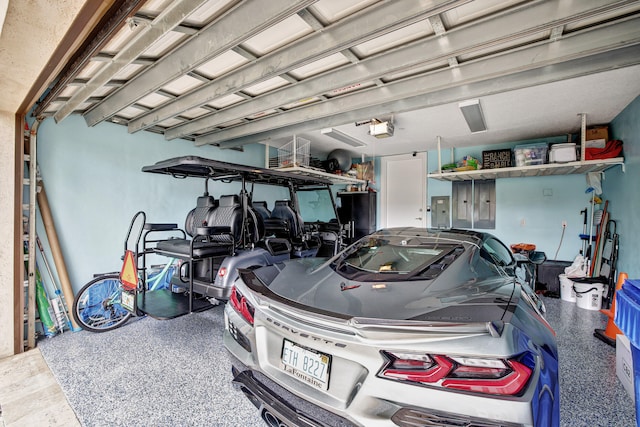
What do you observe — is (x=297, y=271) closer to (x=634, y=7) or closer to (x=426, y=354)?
(x=426, y=354)

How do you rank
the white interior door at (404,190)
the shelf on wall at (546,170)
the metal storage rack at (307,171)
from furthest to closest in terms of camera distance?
the white interior door at (404,190) < the metal storage rack at (307,171) < the shelf on wall at (546,170)

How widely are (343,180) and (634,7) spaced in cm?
521

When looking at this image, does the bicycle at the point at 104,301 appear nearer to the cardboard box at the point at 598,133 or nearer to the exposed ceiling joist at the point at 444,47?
the exposed ceiling joist at the point at 444,47

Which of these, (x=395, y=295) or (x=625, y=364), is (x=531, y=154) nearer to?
(x=625, y=364)

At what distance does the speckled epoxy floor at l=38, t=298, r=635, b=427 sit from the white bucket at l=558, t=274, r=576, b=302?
1049mm

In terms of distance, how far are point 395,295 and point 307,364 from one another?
578mm

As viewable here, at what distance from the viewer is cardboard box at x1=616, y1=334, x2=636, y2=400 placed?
212cm

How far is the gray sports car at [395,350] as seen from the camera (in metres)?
0.91

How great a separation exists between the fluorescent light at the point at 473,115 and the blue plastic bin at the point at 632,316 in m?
3.00

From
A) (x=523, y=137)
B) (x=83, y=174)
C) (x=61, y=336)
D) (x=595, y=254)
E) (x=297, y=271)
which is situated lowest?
(x=61, y=336)

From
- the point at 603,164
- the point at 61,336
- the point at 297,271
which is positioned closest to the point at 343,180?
the point at 603,164

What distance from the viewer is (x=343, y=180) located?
680cm

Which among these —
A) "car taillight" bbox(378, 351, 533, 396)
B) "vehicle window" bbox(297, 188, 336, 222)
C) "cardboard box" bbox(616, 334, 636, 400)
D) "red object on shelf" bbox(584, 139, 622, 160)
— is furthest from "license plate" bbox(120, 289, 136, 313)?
"red object on shelf" bbox(584, 139, 622, 160)

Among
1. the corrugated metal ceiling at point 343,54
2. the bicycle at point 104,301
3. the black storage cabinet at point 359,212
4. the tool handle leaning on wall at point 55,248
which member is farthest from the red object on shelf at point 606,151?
the tool handle leaning on wall at point 55,248
